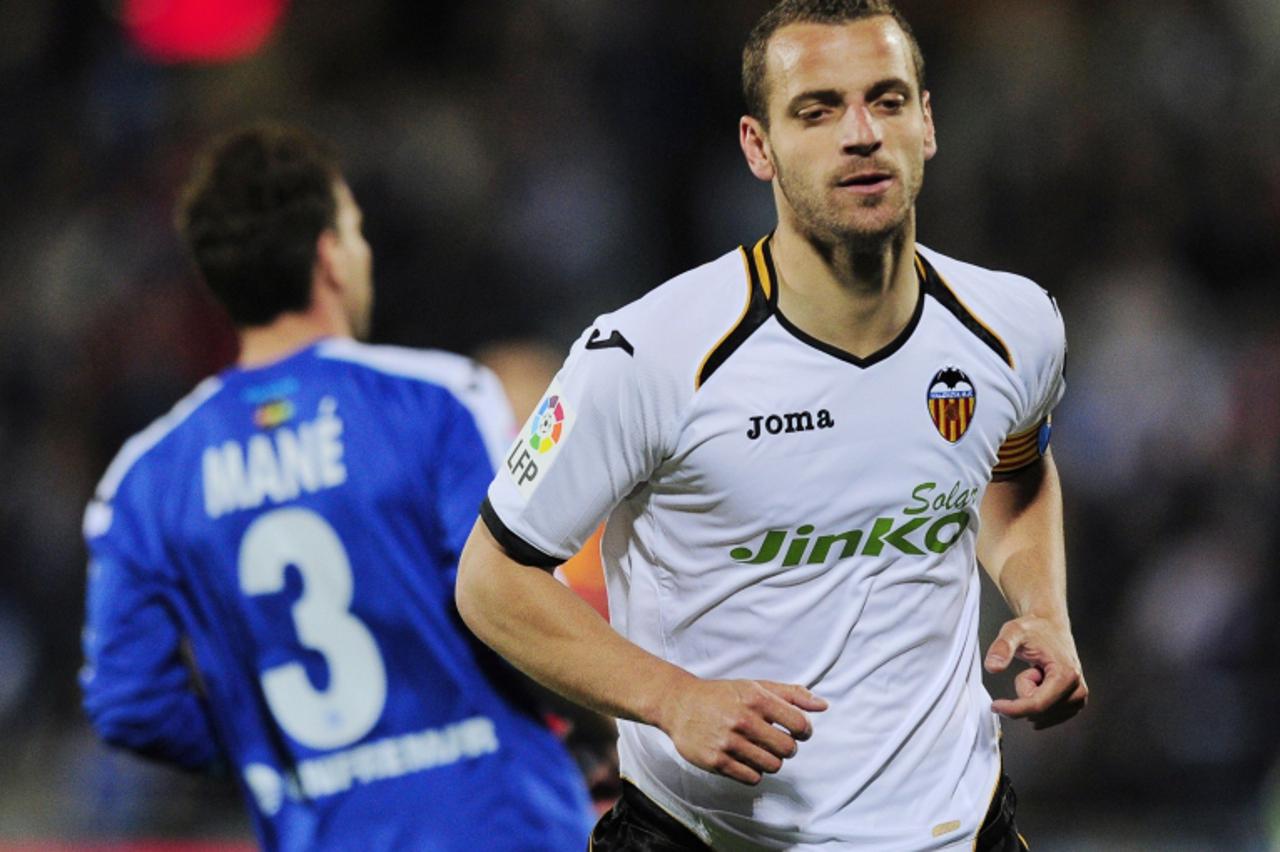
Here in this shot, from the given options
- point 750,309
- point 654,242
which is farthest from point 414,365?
point 654,242

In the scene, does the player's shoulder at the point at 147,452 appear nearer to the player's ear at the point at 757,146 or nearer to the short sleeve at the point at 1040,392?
the player's ear at the point at 757,146

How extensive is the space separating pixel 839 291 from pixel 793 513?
388mm

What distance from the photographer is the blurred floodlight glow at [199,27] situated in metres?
11.4

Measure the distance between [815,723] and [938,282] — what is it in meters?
0.80

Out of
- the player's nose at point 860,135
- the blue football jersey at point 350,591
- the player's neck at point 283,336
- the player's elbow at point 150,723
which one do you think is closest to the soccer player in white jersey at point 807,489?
the player's nose at point 860,135

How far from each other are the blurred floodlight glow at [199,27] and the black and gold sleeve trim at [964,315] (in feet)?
29.7

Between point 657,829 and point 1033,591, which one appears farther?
point 1033,591

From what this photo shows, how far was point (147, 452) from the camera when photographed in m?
3.67

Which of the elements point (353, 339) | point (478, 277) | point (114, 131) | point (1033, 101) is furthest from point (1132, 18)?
point (353, 339)

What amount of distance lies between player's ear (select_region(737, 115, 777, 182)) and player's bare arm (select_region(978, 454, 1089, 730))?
851 millimetres

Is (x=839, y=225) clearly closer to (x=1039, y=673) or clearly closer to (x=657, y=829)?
(x=1039, y=673)

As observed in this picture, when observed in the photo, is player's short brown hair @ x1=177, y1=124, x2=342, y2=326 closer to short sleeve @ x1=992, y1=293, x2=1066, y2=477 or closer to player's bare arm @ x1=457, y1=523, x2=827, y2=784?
player's bare arm @ x1=457, y1=523, x2=827, y2=784

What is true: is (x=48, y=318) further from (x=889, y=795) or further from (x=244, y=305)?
(x=889, y=795)

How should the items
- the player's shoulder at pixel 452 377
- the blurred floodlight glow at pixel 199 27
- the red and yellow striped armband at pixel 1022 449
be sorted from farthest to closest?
the blurred floodlight glow at pixel 199 27 → the player's shoulder at pixel 452 377 → the red and yellow striped armband at pixel 1022 449
